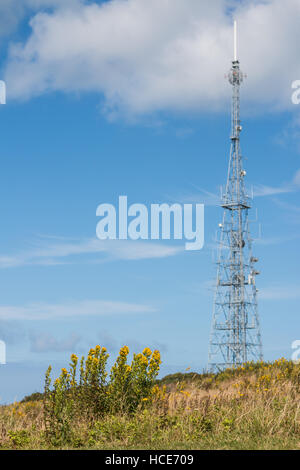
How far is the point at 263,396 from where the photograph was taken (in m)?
14.3

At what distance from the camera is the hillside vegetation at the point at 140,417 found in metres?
10.5

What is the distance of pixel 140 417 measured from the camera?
38.3 feet

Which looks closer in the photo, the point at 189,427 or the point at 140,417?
the point at 189,427

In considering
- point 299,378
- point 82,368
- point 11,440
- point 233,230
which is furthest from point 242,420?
point 233,230

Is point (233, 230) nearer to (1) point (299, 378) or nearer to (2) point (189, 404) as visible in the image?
(1) point (299, 378)

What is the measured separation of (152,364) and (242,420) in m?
2.39

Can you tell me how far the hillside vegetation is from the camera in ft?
34.6

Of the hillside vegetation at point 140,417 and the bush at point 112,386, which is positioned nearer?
the hillside vegetation at point 140,417

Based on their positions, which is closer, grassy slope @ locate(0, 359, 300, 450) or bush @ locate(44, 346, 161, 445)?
grassy slope @ locate(0, 359, 300, 450)

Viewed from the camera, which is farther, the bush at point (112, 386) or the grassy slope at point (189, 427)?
the bush at point (112, 386)

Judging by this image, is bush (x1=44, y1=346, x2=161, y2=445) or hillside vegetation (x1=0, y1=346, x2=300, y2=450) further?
bush (x1=44, y1=346, x2=161, y2=445)
